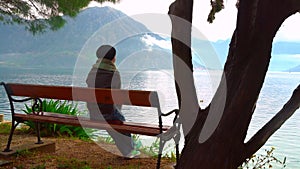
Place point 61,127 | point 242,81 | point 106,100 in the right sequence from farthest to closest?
point 61,127 → point 106,100 → point 242,81

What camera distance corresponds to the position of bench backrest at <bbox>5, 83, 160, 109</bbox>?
3.14 meters

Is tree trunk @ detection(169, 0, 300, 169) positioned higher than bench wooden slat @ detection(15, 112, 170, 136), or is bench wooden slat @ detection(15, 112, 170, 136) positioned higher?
tree trunk @ detection(169, 0, 300, 169)

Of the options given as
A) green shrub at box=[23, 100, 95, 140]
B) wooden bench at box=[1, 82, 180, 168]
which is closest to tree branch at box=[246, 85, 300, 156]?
wooden bench at box=[1, 82, 180, 168]

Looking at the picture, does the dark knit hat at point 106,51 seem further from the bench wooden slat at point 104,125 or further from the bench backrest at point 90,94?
the bench wooden slat at point 104,125

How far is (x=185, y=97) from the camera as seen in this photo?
251cm

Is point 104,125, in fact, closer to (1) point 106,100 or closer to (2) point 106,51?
(1) point 106,100

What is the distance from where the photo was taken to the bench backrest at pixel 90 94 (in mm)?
3143

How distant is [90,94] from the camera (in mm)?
3516

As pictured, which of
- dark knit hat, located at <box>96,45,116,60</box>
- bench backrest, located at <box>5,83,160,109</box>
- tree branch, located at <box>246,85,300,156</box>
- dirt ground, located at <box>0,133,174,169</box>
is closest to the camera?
tree branch, located at <box>246,85,300,156</box>

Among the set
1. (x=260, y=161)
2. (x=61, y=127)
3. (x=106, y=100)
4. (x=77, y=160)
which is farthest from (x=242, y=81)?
(x=61, y=127)

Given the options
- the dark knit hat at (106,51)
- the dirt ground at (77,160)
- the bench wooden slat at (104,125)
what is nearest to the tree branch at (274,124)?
the bench wooden slat at (104,125)

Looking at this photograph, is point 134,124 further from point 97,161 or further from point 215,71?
point 215,71

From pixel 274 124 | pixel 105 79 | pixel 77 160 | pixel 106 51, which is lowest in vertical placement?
pixel 77 160

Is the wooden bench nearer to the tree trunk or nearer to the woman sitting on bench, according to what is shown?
the woman sitting on bench
